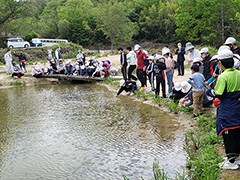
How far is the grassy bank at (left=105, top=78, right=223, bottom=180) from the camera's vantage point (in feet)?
11.9

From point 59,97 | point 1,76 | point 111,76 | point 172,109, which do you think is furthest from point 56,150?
point 1,76

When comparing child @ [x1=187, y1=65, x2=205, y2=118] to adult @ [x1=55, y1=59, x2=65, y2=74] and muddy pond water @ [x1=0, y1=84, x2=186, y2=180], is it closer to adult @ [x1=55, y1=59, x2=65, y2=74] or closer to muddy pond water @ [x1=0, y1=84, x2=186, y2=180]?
muddy pond water @ [x1=0, y1=84, x2=186, y2=180]

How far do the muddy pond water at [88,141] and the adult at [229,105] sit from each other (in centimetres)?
97

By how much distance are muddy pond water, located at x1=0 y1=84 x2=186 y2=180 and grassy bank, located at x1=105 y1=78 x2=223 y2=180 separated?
7.9 inches

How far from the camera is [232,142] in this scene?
374 centimetres

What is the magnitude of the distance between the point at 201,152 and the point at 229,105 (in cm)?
126

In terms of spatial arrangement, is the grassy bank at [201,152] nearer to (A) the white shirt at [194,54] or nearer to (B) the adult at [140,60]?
(A) the white shirt at [194,54]

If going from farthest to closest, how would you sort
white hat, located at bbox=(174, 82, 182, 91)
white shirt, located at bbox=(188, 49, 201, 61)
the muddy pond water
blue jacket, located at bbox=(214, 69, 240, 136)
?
white shirt, located at bbox=(188, 49, 201, 61) → white hat, located at bbox=(174, 82, 182, 91) → the muddy pond water → blue jacket, located at bbox=(214, 69, 240, 136)

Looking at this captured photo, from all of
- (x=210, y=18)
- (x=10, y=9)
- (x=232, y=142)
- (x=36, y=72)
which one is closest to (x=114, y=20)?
(x=210, y=18)

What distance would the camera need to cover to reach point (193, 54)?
31.9ft

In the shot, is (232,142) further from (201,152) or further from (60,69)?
(60,69)

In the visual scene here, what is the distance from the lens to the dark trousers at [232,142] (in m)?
3.72

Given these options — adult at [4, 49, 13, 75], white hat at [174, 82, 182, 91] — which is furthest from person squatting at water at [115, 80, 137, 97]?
adult at [4, 49, 13, 75]

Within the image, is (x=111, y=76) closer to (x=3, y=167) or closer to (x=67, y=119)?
(x=67, y=119)
